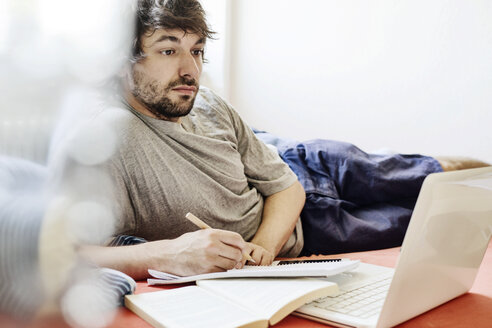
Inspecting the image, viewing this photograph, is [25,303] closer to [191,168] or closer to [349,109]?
[191,168]

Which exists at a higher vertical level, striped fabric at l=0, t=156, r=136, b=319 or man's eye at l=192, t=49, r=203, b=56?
striped fabric at l=0, t=156, r=136, b=319

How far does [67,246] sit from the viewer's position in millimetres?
209

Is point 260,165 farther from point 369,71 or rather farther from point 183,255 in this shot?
point 369,71

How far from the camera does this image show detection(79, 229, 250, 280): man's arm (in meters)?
0.69

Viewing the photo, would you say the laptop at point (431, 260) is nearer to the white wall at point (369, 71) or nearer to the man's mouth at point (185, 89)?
the man's mouth at point (185, 89)

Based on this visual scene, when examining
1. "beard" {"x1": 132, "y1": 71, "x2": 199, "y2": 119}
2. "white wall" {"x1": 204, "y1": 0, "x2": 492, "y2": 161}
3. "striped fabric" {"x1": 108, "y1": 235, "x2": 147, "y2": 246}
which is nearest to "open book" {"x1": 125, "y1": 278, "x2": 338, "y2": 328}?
"striped fabric" {"x1": 108, "y1": 235, "x2": 147, "y2": 246}

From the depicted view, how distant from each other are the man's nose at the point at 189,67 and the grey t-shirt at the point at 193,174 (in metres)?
0.11

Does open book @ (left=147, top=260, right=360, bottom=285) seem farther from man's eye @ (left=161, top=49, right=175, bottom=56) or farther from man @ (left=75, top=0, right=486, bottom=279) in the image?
man's eye @ (left=161, top=49, right=175, bottom=56)

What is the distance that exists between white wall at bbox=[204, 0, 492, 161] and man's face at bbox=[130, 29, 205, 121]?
1428 mm

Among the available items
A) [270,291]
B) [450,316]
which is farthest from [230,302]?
[450,316]

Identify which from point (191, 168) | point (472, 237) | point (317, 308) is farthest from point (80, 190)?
point (191, 168)

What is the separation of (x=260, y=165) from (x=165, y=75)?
33 centimetres

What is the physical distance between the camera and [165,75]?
0.93 metres

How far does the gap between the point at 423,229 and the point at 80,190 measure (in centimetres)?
31
